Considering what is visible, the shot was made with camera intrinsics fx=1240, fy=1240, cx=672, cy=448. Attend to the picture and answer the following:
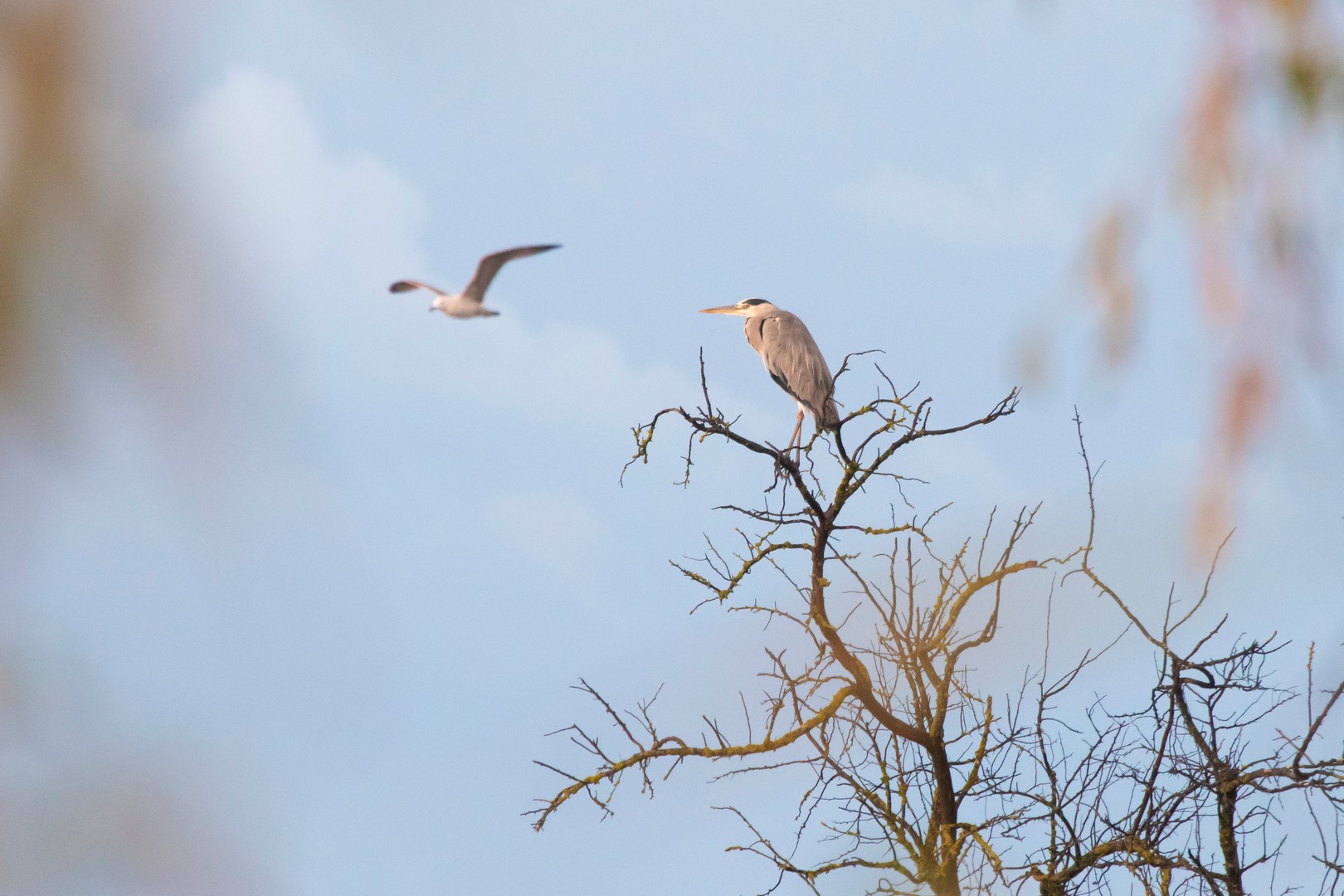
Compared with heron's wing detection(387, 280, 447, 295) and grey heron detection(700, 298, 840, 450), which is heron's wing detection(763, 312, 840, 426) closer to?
grey heron detection(700, 298, 840, 450)

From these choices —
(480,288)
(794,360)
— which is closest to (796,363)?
(794,360)

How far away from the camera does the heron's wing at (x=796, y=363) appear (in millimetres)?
6730

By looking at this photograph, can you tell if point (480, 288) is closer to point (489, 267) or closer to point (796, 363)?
point (489, 267)

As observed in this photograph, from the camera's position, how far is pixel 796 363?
24.7 feet

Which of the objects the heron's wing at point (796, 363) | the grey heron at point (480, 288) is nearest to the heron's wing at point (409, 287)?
the grey heron at point (480, 288)

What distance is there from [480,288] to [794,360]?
89.0 inches

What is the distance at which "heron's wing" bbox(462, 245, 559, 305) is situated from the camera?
19.5 ft

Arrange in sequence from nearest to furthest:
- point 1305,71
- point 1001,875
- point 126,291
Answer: point 126,291 < point 1305,71 < point 1001,875

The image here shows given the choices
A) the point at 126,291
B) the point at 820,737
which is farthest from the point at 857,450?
the point at 126,291

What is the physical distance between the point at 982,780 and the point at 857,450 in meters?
1.38

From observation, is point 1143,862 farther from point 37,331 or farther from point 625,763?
point 37,331

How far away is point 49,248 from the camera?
1.09 m

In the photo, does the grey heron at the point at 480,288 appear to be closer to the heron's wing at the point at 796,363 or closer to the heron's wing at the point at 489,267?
the heron's wing at the point at 489,267

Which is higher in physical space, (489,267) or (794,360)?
(794,360)
